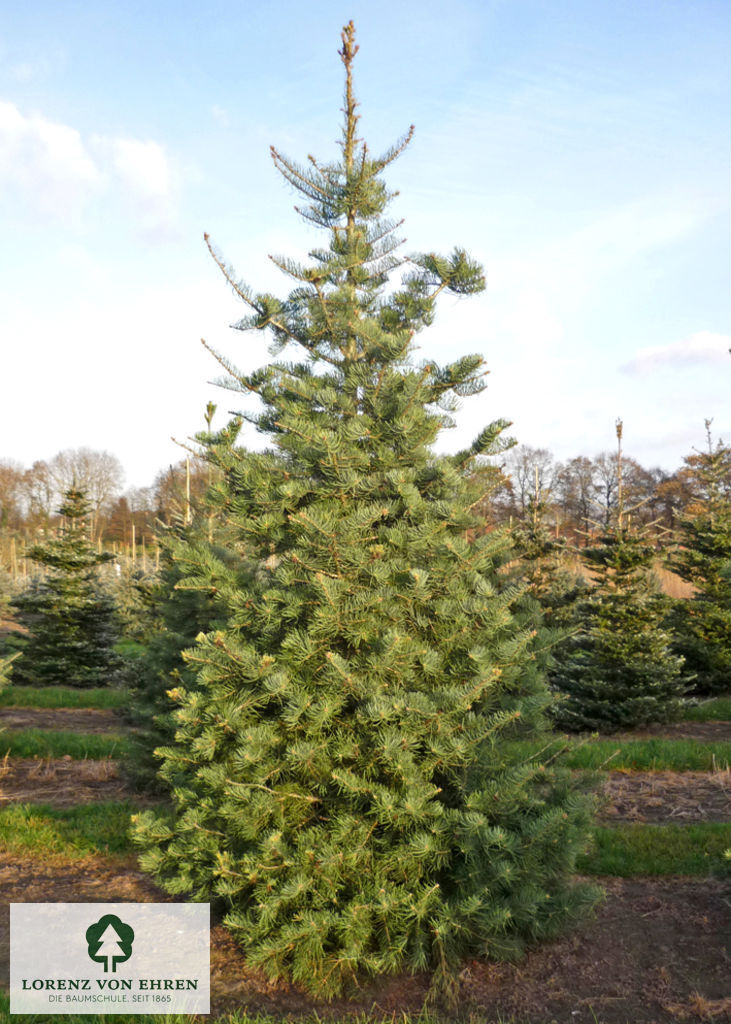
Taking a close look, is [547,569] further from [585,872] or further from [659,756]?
[585,872]

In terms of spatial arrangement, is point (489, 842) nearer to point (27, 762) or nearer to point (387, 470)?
point (387, 470)

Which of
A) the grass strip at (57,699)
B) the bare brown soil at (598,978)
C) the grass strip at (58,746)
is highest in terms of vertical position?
the grass strip at (57,699)

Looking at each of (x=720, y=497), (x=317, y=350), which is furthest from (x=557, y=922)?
(x=720, y=497)

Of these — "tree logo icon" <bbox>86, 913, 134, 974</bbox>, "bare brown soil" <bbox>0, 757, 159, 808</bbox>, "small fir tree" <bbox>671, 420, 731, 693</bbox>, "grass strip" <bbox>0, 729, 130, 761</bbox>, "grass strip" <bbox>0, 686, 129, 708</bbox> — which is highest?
"small fir tree" <bbox>671, 420, 731, 693</bbox>

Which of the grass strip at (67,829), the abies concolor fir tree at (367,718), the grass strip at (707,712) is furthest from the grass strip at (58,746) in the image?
the grass strip at (707,712)

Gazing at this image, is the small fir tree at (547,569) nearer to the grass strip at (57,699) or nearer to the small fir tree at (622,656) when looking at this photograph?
the small fir tree at (622,656)

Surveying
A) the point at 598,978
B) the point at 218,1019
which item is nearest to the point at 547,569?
the point at 598,978

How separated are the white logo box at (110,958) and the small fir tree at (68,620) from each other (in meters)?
10.9

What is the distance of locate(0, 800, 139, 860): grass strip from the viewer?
19.2 ft

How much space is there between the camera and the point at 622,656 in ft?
34.6

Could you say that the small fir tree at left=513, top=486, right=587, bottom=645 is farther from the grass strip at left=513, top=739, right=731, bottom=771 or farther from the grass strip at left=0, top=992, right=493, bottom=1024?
the grass strip at left=0, top=992, right=493, bottom=1024

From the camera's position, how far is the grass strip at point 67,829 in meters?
5.86

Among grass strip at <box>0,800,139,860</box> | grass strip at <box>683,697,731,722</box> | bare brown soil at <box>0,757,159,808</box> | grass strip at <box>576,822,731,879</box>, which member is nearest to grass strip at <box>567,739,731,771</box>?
grass strip at <box>576,822,731,879</box>

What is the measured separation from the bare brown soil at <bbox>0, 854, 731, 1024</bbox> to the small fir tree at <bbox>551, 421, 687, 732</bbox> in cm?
580
